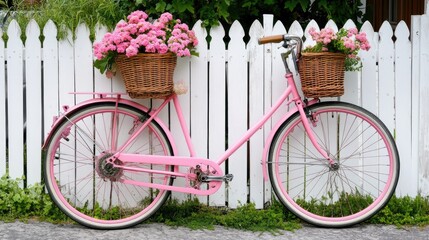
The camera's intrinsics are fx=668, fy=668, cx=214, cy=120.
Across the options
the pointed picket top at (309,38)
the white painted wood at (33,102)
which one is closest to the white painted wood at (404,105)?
the pointed picket top at (309,38)

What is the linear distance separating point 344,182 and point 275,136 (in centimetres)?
72

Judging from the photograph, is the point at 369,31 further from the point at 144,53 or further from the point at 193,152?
the point at 144,53

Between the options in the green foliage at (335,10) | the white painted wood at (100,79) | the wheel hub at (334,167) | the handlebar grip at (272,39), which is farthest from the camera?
the green foliage at (335,10)

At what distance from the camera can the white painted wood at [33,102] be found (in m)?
4.88

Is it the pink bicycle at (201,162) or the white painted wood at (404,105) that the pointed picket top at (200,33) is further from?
the white painted wood at (404,105)

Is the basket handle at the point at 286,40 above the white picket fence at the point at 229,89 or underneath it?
above

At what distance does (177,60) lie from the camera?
4871 millimetres

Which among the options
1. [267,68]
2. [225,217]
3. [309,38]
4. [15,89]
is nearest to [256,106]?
[267,68]

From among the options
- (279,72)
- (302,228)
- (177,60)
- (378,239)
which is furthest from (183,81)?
(378,239)

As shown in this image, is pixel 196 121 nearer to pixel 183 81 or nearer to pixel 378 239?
pixel 183 81

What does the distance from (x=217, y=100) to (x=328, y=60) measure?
0.90 meters

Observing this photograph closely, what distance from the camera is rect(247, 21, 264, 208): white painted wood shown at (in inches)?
194

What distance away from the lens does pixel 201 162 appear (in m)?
4.57

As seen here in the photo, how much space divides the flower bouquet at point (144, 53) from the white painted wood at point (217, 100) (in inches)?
14.3
